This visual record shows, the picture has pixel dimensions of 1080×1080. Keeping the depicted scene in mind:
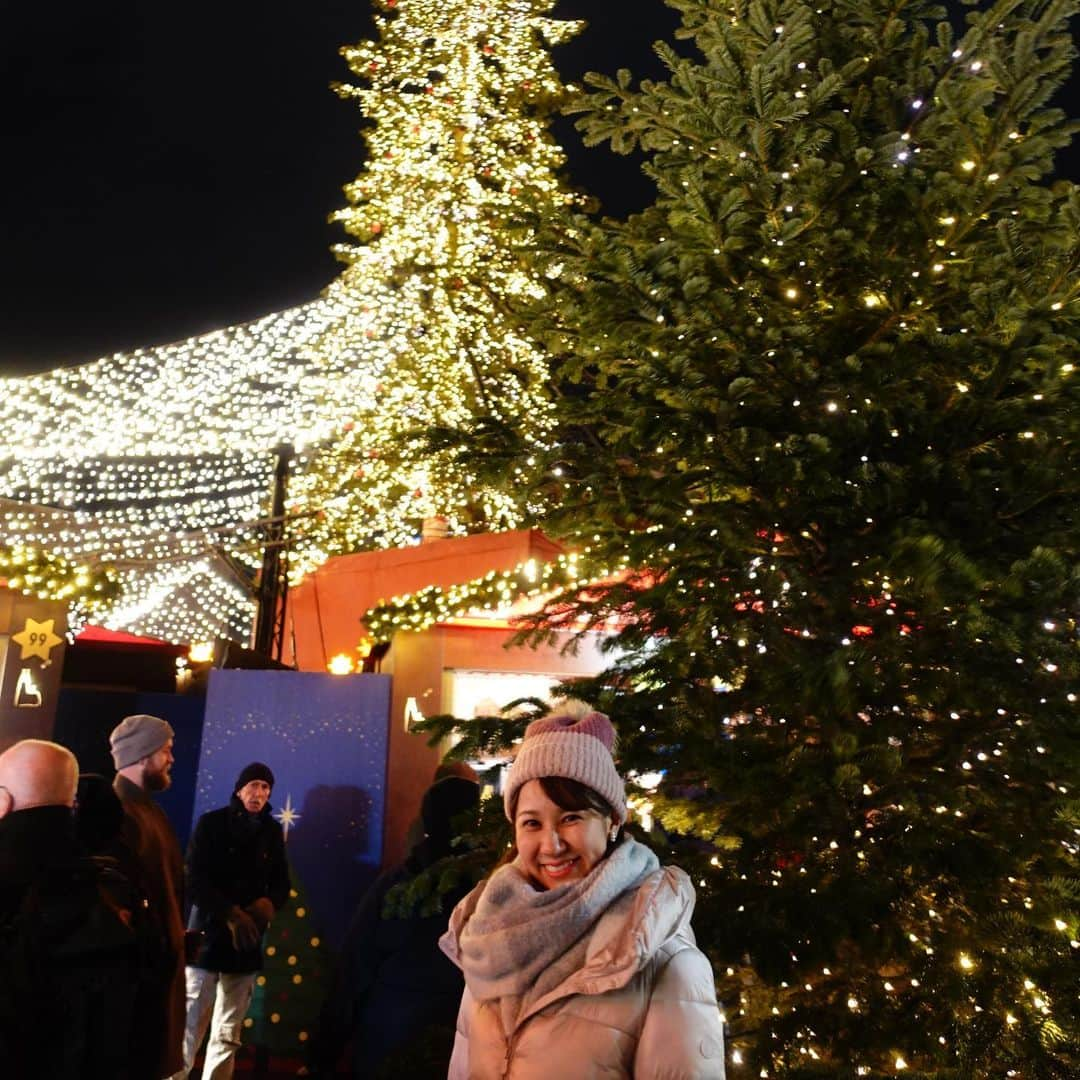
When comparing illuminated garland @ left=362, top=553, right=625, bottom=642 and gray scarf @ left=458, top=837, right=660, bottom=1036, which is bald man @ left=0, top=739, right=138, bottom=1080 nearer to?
gray scarf @ left=458, top=837, right=660, bottom=1036

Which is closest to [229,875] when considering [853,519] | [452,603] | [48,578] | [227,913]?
[227,913]

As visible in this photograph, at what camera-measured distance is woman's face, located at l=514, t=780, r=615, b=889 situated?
224 centimetres

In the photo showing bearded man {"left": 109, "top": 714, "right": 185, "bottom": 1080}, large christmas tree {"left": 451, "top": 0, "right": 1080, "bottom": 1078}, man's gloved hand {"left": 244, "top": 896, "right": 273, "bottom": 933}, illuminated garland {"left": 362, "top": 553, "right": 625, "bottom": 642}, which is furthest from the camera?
illuminated garland {"left": 362, "top": 553, "right": 625, "bottom": 642}

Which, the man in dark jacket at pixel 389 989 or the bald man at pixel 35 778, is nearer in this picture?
the bald man at pixel 35 778

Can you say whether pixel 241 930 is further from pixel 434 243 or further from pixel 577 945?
pixel 434 243

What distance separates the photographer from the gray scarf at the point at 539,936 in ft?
6.82

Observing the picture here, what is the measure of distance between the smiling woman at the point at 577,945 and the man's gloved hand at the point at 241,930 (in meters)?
3.31

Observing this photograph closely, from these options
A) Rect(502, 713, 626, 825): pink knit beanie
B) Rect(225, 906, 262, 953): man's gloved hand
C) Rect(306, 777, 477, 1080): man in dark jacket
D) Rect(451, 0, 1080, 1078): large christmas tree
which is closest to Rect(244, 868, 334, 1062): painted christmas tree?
Rect(225, 906, 262, 953): man's gloved hand

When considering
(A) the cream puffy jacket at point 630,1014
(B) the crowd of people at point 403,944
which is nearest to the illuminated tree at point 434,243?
(B) the crowd of people at point 403,944

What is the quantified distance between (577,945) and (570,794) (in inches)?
12.5

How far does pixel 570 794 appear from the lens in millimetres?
2277

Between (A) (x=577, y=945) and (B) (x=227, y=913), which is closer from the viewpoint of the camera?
(A) (x=577, y=945)

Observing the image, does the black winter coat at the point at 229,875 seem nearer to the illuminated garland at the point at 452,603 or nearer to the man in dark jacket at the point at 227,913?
the man in dark jacket at the point at 227,913

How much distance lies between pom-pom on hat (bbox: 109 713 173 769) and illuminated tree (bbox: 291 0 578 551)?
723 cm
